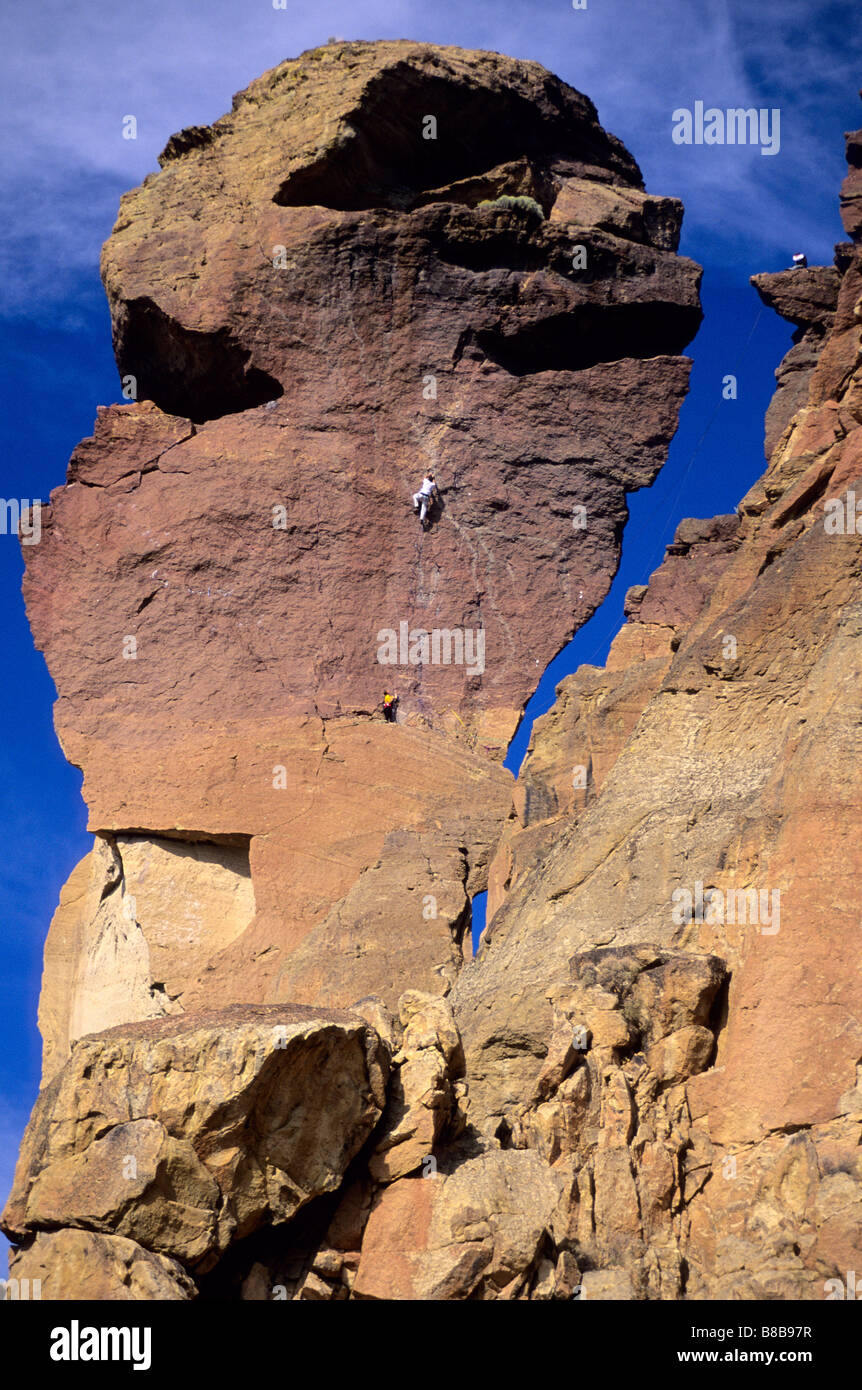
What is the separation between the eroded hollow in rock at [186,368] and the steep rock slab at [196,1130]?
A: 13095mm

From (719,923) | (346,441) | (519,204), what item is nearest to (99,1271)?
(719,923)

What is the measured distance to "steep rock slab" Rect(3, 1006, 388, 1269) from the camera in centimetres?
1048

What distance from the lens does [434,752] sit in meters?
19.4

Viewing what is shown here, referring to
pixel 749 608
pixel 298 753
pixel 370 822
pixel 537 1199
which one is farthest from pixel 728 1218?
pixel 298 753

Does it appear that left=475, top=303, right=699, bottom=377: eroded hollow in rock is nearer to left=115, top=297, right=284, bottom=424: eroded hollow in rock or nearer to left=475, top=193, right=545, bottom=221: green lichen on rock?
left=475, top=193, right=545, bottom=221: green lichen on rock

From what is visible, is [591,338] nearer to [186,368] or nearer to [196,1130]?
[186,368]

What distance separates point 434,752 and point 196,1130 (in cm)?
921

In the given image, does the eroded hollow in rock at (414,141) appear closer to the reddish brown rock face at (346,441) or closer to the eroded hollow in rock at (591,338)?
the reddish brown rock face at (346,441)

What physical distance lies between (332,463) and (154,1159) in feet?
42.1

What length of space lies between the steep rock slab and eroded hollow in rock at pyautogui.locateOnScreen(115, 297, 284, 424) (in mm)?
13095

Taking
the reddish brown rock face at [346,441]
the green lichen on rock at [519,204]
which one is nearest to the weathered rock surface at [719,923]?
the reddish brown rock face at [346,441]

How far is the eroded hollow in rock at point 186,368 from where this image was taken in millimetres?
22312

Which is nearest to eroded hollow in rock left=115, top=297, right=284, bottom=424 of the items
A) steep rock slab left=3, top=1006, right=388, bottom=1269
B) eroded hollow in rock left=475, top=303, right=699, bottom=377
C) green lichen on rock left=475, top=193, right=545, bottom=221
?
eroded hollow in rock left=475, top=303, right=699, bottom=377

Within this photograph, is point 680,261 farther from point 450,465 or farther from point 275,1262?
point 275,1262
